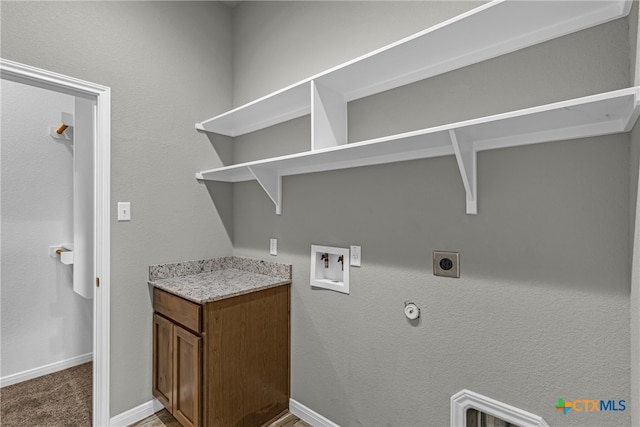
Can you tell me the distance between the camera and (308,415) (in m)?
1.85

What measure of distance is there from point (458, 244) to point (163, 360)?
6.01ft

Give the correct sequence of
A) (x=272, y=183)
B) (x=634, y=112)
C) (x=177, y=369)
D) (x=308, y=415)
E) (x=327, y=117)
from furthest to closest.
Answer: (x=272, y=183) < (x=308, y=415) < (x=177, y=369) < (x=327, y=117) < (x=634, y=112)

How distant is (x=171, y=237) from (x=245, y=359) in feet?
3.14

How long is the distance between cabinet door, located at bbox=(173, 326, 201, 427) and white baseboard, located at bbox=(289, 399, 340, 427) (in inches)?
23.9

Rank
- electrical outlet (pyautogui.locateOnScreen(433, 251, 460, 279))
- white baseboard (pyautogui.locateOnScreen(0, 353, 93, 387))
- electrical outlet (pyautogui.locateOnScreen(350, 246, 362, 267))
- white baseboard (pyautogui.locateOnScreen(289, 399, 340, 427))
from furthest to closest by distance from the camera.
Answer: white baseboard (pyautogui.locateOnScreen(0, 353, 93, 387)), white baseboard (pyautogui.locateOnScreen(289, 399, 340, 427)), electrical outlet (pyautogui.locateOnScreen(350, 246, 362, 267)), electrical outlet (pyautogui.locateOnScreen(433, 251, 460, 279))

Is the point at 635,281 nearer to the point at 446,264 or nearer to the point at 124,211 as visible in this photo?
the point at 446,264

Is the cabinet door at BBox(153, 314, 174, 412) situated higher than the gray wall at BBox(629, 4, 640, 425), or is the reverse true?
the gray wall at BBox(629, 4, 640, 425)

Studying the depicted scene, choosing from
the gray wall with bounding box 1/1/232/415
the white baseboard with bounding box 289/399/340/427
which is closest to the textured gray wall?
the white baseboard with bounding box 289/399/340/427

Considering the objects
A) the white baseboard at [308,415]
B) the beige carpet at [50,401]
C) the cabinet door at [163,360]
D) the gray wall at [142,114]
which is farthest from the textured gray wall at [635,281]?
the beige carpet at [50,401]

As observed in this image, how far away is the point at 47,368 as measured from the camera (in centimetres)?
243

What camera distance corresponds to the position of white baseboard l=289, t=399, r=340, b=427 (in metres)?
1.77

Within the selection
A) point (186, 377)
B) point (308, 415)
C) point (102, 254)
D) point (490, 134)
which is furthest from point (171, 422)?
point (490, 134)

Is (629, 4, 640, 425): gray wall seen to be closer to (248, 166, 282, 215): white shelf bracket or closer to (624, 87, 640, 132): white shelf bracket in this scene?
(624, 87, 640, 132): white shelf bracket

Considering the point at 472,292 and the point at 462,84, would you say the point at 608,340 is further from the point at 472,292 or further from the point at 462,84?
the point at 462,84
